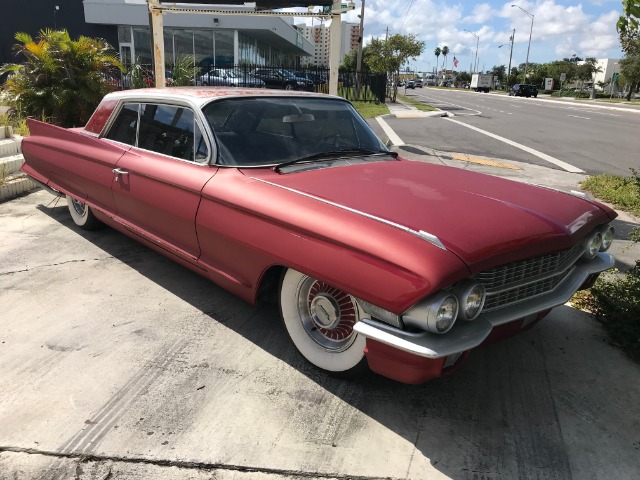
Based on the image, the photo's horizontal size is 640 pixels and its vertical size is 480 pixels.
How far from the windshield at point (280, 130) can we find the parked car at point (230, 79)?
18.1 meters

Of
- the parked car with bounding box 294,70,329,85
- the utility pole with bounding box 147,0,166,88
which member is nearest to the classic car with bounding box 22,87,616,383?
the utility pole with bounding box 147,0,166,88

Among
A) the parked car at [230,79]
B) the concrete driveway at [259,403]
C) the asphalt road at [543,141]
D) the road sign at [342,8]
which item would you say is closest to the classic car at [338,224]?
the concrete driveway at [259,403]

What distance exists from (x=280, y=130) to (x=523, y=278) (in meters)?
1.95

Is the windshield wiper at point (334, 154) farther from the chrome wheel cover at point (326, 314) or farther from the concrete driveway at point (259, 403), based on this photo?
the concrete driveway at point (259, 403)

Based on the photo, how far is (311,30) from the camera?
376ft

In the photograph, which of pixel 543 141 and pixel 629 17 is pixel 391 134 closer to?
pixel 543 141

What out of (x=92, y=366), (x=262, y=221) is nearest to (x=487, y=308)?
(x=262, y=221)

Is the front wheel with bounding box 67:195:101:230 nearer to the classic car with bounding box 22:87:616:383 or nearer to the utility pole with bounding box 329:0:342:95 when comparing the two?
the classic car with bounding box 22:87:616:383

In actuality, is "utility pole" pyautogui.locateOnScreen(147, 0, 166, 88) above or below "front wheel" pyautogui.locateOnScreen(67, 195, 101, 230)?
above

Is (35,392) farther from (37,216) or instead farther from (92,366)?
(37,216)

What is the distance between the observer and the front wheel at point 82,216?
509 cm

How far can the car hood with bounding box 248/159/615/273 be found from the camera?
244 centimetres

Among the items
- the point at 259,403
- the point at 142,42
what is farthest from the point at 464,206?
the point at 142,42

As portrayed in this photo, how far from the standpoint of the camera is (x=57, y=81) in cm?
974
